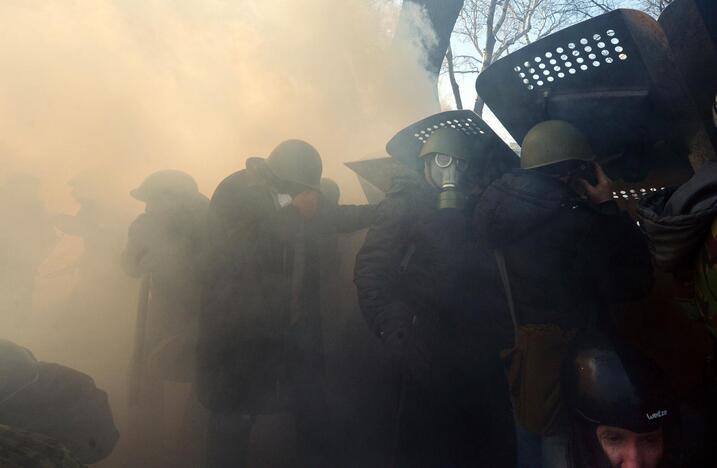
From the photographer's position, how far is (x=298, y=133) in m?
3.90

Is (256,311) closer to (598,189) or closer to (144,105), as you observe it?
(598,189)

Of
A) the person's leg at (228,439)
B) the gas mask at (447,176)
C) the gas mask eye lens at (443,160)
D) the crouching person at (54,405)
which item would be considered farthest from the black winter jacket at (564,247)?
the crouching person at (54,405)

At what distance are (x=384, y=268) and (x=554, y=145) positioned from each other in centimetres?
92

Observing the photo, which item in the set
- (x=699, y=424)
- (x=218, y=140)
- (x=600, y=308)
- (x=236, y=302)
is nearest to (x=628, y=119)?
(x=600, y=308)

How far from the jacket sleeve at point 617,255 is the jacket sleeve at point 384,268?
80 centimetres

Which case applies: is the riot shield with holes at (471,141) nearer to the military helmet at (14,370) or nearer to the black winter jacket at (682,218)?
the black winter jacket at (682,218)

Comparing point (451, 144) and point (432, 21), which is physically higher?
point (432, 21)

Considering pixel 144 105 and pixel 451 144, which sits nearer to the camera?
pixel 451 144

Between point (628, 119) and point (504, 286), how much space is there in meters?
0.90

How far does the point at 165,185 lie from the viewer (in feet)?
10.1

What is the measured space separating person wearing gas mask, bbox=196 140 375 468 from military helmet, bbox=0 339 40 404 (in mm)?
786

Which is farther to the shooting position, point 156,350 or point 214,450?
point 156,350

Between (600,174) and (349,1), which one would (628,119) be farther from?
(349,1)

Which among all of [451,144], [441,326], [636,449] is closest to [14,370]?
[441,326]
